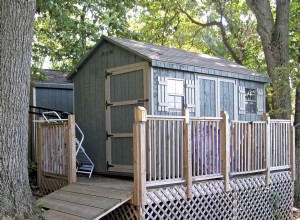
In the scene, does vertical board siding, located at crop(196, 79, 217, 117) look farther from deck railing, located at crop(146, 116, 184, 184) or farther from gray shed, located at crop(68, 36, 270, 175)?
deck railing, located at crop(146, 116, 184, 184)

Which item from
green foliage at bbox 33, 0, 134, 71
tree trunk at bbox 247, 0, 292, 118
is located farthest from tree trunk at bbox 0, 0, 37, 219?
tree trunk at bbox 247, 0, 292, 118

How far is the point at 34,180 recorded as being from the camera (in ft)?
31.2

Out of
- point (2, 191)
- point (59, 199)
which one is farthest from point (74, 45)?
point (2, 191)

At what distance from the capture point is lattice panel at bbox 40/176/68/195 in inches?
312

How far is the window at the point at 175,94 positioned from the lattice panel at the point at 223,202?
63.4 inches

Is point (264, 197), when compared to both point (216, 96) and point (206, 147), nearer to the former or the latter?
point (206, 147)

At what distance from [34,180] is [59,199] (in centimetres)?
287

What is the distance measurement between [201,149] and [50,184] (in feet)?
11.0

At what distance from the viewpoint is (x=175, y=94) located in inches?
311

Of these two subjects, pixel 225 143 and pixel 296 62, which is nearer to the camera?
pixel 225 143

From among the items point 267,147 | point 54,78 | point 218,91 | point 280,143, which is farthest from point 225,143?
point 54,78

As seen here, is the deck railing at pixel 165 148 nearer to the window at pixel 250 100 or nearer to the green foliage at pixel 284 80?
the window at pixel 250 100

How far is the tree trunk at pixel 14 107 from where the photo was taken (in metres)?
5.79

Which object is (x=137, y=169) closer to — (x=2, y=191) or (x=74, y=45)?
(x=2, y=191)
